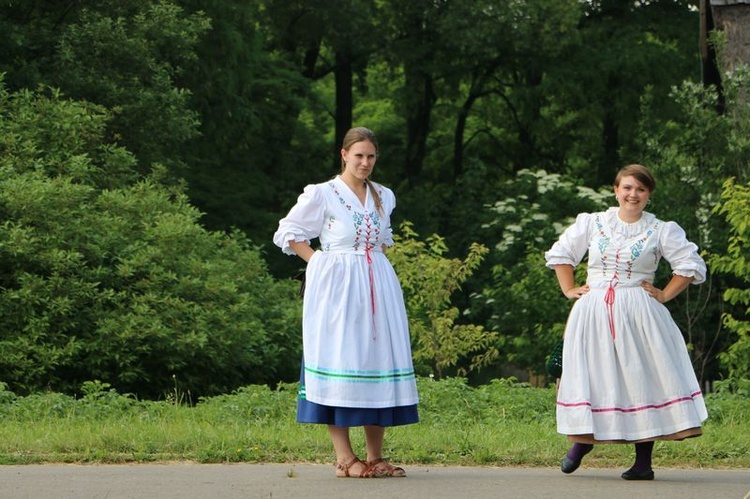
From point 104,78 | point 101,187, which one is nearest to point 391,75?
point 104,78

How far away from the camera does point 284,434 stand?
32.8ft

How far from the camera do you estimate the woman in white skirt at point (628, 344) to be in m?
8.40

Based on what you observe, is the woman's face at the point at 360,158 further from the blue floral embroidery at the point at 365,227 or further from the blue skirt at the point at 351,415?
the blue skirt at the point at 351,415

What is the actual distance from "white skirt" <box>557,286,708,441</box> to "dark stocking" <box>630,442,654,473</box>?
73 millimetres

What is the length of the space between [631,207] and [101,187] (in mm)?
10651

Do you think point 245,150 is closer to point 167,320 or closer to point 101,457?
point 167,320

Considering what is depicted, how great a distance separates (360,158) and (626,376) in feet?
6.27

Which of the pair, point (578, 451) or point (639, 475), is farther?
point (578, 451)

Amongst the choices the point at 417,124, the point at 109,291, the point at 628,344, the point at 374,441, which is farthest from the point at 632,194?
the point at 417,124

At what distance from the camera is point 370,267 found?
8438mm

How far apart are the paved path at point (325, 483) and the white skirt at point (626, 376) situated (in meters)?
0.31

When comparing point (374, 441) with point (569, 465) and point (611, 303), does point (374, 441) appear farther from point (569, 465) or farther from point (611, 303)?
point (611, 303)

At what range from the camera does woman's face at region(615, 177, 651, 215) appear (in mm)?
8672

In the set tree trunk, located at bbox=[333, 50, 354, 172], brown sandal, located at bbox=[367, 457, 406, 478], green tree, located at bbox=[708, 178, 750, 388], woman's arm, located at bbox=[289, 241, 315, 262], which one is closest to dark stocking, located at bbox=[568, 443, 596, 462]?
brown sandal, located at bbox=[367, 457, 406, 478]
